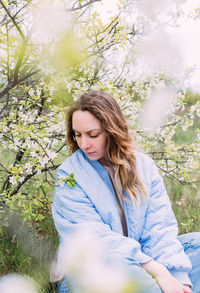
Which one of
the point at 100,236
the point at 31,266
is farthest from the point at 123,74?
the point at 31,266

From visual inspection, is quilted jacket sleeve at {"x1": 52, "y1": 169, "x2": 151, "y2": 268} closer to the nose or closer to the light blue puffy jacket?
the light blue puffy jacket

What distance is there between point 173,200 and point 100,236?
245cm

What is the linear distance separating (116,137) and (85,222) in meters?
0.60

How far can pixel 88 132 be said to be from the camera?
6.10 ft

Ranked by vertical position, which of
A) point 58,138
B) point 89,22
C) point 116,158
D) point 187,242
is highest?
point 89,22

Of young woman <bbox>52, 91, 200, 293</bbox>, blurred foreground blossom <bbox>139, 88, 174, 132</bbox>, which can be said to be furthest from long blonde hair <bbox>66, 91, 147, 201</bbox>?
blurred foreground blossom <bbox>139, 88, 174, 132</bbox>

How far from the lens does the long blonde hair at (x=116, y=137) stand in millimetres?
1893

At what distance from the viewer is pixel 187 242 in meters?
2.12

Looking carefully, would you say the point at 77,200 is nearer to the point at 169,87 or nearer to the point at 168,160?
the point at 168,160

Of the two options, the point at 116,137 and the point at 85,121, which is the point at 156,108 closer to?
the point at 116,137

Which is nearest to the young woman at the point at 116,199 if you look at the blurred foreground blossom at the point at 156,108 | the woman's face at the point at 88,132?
the woman's face at the point at 88,132

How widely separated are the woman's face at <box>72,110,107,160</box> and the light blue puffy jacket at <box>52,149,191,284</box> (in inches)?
4.7

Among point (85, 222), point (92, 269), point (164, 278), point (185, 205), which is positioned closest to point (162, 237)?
point (164, 278)

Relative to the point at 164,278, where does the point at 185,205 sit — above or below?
below
